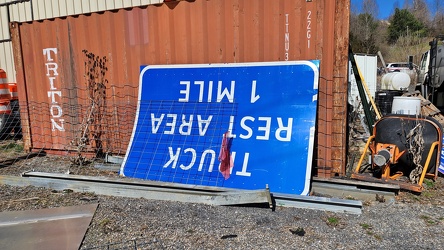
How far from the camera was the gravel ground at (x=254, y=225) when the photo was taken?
9.74 feet

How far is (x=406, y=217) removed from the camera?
3.39m

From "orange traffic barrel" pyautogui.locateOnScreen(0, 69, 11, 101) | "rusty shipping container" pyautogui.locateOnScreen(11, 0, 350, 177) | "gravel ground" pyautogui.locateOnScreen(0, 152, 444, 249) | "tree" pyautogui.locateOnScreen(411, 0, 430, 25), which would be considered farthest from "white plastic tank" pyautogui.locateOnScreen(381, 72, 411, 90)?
"tree" pyautogui.locateOnScreen(411, 0, 430, 25)

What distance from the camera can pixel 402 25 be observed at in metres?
43.2

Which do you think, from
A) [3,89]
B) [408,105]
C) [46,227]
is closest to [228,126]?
[46,227]

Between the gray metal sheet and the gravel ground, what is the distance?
0.12 m

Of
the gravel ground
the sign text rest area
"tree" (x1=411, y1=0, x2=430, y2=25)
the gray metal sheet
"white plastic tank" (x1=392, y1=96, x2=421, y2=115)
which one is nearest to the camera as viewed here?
the gravel ground

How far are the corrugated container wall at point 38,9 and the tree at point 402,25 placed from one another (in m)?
42.8

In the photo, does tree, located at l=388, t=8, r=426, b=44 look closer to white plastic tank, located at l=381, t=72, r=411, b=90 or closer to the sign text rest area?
white plastic tank, located at l=381, t=72, r=411, b=90

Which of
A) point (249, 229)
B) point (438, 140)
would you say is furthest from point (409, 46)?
point (249, 229)

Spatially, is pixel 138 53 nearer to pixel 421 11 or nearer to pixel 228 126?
pixel 228 126

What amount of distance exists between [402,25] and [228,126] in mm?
47124

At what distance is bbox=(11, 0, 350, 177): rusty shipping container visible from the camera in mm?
4309

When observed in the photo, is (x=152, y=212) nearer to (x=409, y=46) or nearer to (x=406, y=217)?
(x=406, y=217)

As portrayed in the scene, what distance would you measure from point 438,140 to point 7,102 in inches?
A: 336
